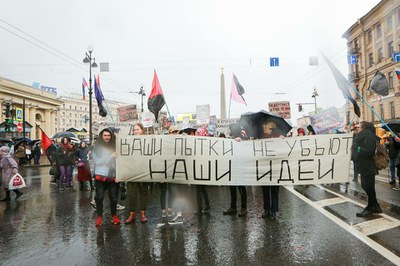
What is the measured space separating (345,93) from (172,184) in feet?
15.8

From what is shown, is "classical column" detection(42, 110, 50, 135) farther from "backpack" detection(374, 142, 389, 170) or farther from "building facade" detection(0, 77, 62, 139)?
"backpack" detection(374, 142, 389, 170)

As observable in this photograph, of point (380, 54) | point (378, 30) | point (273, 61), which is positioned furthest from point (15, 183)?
point (378, 30)

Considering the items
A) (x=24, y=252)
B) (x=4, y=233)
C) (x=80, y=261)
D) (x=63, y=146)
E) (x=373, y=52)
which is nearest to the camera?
(x=80, y=261)

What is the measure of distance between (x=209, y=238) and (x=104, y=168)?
236cm

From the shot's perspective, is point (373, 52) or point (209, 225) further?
point (373, 52)

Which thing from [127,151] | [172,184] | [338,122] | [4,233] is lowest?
[4,233]

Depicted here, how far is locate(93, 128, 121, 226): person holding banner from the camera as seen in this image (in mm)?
5801

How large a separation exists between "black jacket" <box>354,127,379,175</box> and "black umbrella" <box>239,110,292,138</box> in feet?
4.81

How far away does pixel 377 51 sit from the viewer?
4022 cm

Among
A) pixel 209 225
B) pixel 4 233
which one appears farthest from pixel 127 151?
pixel 4 233

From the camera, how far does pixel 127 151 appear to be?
618 cm

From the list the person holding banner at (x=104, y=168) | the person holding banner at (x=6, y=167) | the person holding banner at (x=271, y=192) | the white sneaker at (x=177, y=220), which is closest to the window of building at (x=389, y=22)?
the person holding banner at (x=271, y=192)

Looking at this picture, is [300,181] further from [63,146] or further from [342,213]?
[63,146]

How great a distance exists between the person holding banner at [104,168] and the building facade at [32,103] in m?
41.5
